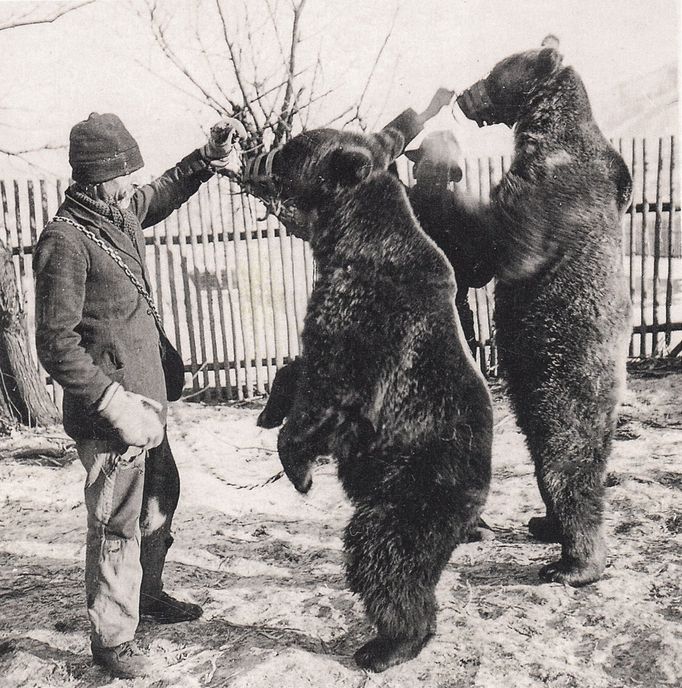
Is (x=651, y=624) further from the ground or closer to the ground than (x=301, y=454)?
closer to the ground

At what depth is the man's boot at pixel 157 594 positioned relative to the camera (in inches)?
102

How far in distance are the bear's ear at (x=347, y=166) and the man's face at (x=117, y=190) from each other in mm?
726

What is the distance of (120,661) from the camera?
2.31m

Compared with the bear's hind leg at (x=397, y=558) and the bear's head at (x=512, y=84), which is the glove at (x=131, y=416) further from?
the bear's head at (x=512, y=84)

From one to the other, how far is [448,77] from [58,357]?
7.31 ft

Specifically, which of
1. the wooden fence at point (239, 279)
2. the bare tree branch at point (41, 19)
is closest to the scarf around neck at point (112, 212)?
the bare tree branch at point (41, 19)

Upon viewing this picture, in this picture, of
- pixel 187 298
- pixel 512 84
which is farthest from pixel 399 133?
pixel 187 298

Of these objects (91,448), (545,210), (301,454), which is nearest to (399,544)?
(301,454)

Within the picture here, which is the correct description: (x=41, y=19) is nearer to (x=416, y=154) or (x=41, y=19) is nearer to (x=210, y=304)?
(x=210, y=304)

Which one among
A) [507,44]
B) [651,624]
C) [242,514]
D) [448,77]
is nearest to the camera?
[651,624]

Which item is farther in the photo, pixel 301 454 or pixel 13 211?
pixel 13 211

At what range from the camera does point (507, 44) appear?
263 centimetres

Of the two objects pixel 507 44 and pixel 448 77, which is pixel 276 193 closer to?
pixel 507 44

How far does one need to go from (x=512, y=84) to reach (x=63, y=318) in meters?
1.64
